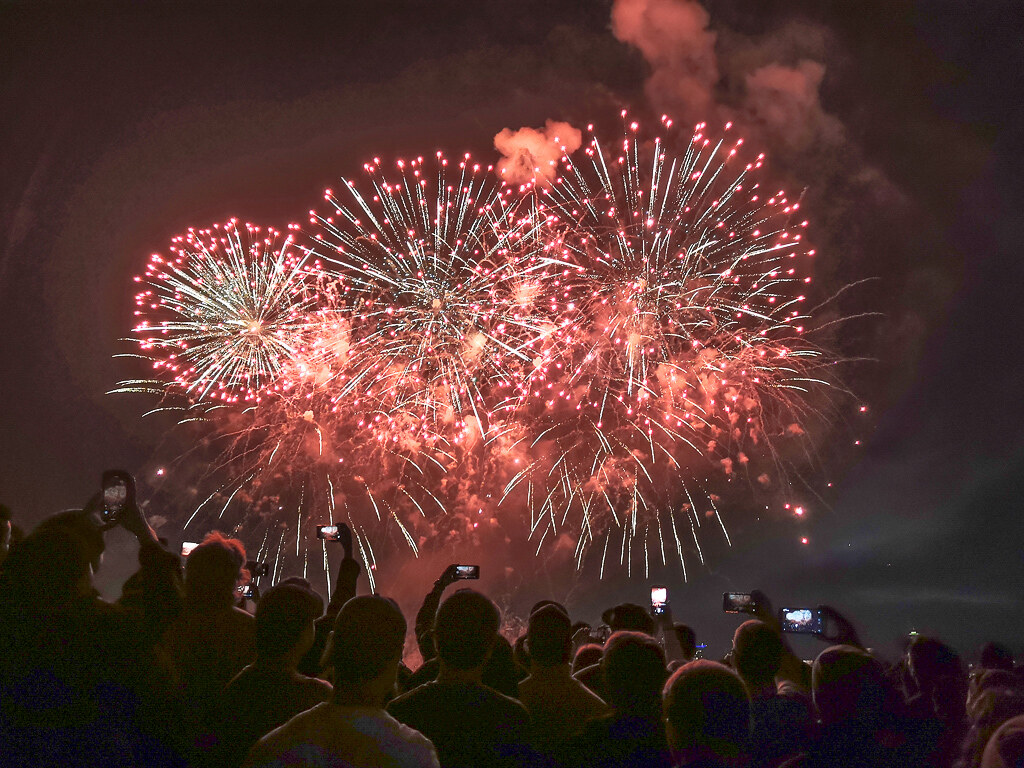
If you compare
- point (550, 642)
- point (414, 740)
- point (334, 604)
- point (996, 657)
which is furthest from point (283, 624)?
point (996, 657)

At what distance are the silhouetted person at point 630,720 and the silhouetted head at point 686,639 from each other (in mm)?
3620

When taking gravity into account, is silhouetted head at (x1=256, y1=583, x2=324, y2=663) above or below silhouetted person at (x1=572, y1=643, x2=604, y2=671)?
above

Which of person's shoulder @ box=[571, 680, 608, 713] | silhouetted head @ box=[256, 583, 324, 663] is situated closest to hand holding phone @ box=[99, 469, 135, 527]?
silhouetted head @ box=[256, 583, 324, 663]

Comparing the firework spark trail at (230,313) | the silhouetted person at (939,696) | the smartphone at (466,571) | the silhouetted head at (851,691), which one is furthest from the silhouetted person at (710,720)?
the firework spark trail at (230,313)

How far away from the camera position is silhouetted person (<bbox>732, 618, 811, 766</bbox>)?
442 cm

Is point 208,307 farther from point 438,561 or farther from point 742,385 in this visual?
point 438,561

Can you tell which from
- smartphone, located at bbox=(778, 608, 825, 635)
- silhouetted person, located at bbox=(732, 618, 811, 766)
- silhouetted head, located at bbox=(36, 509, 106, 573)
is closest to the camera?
silhouetted head, located at bbox=(36, 509, 106, 573)

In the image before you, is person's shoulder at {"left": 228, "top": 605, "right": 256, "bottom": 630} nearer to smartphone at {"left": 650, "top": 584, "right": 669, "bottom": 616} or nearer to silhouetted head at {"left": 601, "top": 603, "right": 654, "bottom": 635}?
silhouetted head at {"left": 601, "top": 603, "right": 654, "bottom": 635}

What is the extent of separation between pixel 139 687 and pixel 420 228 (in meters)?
13.2

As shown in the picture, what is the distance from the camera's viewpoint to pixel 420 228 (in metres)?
15.5

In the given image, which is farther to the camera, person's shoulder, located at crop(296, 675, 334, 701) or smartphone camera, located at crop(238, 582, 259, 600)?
smartphone camera, located at crop(238, 582, 259, 600)

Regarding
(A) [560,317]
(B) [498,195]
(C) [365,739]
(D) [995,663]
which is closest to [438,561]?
(A) [560,317]

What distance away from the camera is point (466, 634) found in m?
3.55

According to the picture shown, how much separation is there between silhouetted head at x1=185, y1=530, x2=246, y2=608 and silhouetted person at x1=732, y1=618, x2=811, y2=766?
3257 mm
